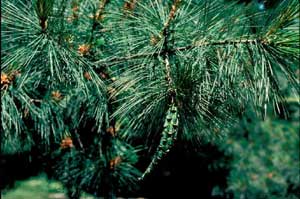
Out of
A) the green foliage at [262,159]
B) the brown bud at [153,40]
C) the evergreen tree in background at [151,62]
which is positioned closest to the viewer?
the evergreen tree in background at [151,62]

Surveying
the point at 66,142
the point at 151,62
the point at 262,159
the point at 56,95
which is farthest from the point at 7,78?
the point at 262,159

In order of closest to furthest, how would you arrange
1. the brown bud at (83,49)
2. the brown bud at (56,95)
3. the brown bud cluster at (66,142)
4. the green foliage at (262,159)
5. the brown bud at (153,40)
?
the brown bud at (153,40), the brown bud at (83,49), the brown bud at (56,95), the brown bud cluster at (66,142), the green foliage at (262,159)

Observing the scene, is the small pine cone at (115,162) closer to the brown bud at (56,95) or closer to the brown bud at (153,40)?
the brown bud at (56,95)

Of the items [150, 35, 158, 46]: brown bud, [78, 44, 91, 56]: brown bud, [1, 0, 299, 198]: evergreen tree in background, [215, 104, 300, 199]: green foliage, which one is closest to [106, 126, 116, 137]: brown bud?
[1, 0, 299, 198]: evergreen tree in background

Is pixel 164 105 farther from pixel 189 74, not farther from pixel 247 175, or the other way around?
pixel 247 175

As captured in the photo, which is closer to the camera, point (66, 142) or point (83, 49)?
point (83, 49)

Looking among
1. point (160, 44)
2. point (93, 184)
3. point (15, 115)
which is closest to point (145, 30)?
point (160, 44)

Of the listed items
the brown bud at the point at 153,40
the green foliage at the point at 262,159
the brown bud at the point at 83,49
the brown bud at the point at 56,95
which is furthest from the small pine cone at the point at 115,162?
the green foliage at the point at 262,159

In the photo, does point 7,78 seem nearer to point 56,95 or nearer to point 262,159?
point 56,95

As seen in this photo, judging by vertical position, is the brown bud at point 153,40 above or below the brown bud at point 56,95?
above
